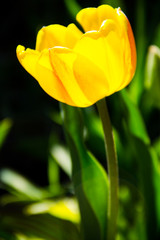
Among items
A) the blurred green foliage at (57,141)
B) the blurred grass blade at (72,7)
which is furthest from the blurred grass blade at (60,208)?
the blurred grass blade at (72,7)

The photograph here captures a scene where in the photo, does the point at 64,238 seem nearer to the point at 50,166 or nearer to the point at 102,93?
the point at 102,93

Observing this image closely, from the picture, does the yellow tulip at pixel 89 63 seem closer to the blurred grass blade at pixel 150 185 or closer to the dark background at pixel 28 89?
the blurred grass blade at pixel 150 185

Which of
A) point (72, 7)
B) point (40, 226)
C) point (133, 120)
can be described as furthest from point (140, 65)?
point (40, 226)

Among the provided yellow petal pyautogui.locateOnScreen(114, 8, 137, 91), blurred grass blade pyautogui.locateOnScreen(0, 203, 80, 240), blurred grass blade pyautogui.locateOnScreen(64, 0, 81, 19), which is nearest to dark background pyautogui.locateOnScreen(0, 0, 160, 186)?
blurred grass blade pyautogui.locateOnScreen(64, 0, 81, 19)

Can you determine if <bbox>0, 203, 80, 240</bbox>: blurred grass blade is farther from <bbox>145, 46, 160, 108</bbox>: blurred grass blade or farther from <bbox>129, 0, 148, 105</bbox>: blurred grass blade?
<bbox>129, 0, 148, 105</bbox>: blurred grass blade

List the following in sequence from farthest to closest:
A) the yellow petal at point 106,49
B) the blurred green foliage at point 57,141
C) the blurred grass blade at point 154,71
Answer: the blurred grass blade at point 154,71 → the blurred green foliage at point 57,141 → the yellow petal at point 106,49

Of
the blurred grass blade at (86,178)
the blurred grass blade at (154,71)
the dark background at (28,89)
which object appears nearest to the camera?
the blurred grass blade at (86,178)
